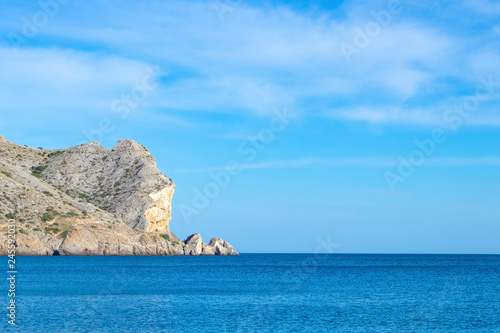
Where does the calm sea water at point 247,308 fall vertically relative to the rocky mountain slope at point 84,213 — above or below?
below

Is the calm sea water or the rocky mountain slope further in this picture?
the rocky mountain slope

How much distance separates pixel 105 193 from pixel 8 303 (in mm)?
151084

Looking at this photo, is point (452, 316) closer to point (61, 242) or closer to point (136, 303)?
point (136, 303)

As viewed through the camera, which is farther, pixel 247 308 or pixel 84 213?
pixel 84 213

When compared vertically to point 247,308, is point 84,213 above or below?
above

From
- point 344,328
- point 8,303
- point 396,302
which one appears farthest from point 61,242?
point 344,328

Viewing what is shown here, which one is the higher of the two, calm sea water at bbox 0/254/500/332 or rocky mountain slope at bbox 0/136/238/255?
rocky mountain slope at bbox 0/136/238/255

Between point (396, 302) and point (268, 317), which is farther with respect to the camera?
point (396, 302)

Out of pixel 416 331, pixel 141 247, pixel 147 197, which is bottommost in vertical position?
pixel 416 331

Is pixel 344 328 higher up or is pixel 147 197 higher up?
pixel 147 197

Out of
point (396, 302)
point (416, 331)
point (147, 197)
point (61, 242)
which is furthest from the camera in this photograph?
point (147, 197)

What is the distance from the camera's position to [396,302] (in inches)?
2211

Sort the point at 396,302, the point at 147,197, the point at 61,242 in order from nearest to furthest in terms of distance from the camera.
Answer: the point at 396,302
the point at 61,242
the point at 147,197

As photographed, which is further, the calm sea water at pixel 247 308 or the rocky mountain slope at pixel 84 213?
the rocky mountain slope at pixel 84 213
